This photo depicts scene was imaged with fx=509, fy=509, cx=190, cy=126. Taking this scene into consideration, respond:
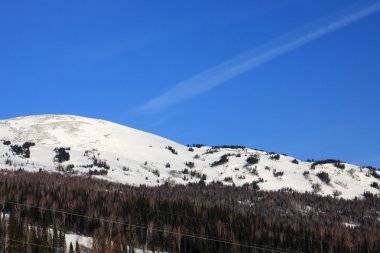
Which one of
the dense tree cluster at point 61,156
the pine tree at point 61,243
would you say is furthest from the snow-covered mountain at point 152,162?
the pine tree at point 61,243

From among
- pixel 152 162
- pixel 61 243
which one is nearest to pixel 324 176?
pixel 152 162

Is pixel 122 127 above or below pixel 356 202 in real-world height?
above

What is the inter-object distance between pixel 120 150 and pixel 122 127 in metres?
37.9

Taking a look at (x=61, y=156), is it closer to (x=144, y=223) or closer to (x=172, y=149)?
(x=172, y=149)

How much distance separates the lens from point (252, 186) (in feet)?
362

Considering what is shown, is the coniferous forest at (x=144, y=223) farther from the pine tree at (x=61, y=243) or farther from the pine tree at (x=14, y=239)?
the pine tree at (x=14, y=239)

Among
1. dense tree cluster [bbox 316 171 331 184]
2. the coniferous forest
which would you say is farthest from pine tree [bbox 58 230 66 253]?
dense tree cluster [bbox 316 171 331 184]

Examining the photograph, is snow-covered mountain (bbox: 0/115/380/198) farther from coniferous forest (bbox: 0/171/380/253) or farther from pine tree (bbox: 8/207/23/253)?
pine tree (bbox: 8/207/23/253)

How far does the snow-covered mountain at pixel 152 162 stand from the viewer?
346 ft

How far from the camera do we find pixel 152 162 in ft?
400

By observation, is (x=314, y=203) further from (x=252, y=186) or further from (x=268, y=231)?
(x=268, y=231)

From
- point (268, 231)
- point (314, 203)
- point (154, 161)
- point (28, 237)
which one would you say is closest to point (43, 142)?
point (154, 161)

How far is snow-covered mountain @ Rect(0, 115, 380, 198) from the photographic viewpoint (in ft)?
346

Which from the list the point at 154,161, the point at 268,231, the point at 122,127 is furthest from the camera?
the point at 122,127
